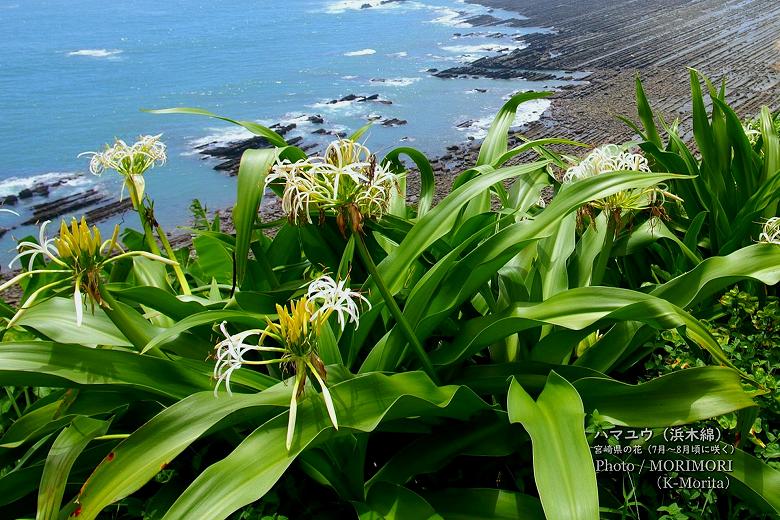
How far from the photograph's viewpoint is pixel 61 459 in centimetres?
126

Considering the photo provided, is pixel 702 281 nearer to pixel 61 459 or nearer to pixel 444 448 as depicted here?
pixel 444 448

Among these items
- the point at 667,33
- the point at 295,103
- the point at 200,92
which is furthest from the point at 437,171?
the point at 667,33

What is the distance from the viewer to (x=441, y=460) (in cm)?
139

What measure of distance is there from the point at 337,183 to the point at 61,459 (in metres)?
0.70

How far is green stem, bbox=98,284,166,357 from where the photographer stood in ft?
3.96

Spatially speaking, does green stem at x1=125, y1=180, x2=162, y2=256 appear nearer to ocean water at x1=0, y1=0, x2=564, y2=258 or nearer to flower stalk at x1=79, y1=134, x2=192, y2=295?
flower stalk at x1=79, y1=134, x2=192, y2=295

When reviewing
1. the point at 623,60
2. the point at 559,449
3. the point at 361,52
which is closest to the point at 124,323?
the point at 559,449

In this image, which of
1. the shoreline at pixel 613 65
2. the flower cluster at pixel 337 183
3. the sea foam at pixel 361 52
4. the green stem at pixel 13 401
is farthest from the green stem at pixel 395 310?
the sea foam at pixel 361 52

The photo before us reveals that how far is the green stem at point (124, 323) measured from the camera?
1.21 metres

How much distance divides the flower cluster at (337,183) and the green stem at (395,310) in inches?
2.0

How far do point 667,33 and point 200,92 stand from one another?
8532mm

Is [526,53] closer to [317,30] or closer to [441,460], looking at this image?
[317,30]

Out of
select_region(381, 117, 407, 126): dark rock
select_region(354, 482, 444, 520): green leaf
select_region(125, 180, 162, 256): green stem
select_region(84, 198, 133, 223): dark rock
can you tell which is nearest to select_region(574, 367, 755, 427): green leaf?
select_region(354, 482, 444, 520): green leaf

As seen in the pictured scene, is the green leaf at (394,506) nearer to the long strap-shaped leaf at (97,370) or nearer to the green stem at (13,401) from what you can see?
the long strap-shaped leaf at (97,370)
